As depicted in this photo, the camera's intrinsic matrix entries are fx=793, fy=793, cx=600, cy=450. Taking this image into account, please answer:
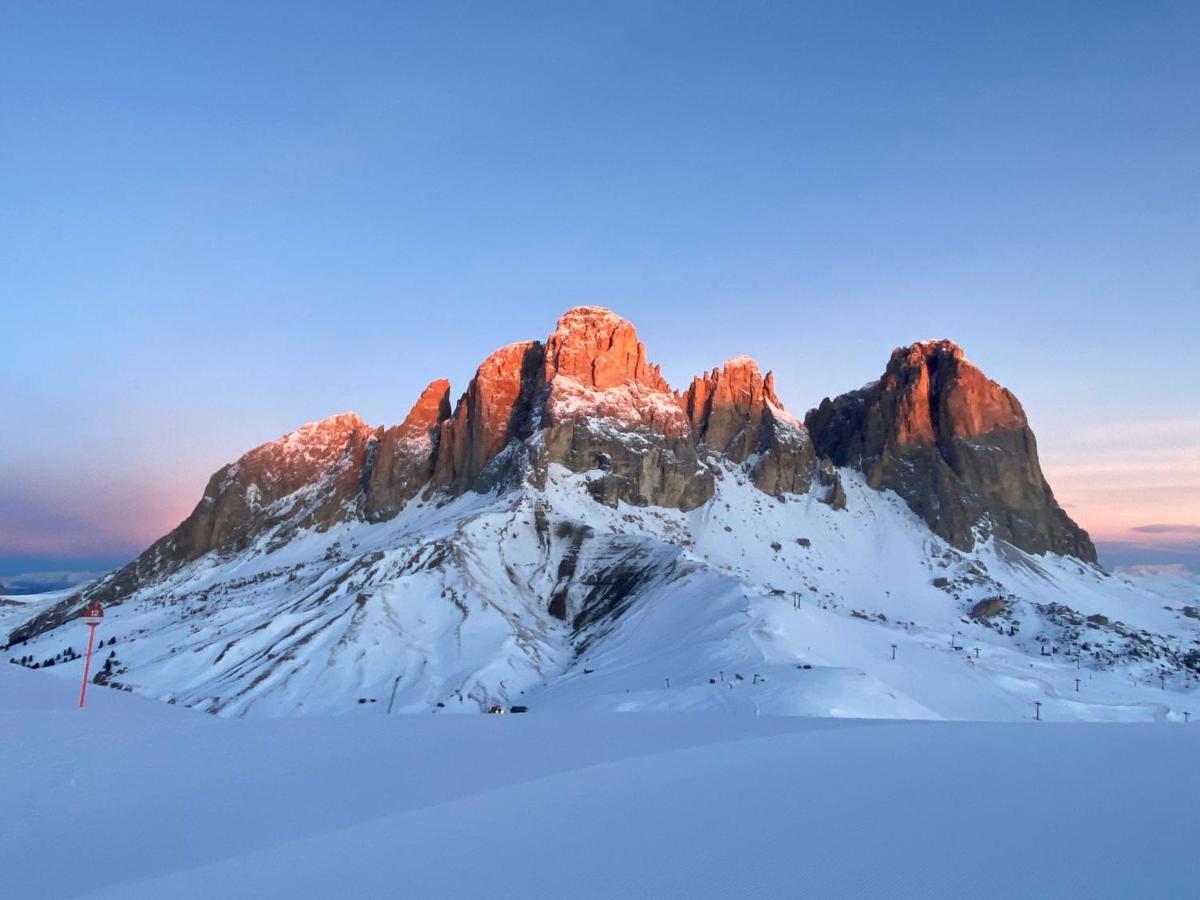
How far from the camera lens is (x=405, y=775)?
36.2 feet

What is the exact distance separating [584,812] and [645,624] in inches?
3179

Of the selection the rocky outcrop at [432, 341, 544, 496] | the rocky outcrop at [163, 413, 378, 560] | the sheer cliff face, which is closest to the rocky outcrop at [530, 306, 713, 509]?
the rocky outcrop at [432, 341, 544, 496]

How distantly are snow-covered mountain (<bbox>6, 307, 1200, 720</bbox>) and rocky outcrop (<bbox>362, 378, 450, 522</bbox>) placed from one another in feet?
2.09

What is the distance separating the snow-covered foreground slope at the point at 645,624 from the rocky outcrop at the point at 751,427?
272 inches

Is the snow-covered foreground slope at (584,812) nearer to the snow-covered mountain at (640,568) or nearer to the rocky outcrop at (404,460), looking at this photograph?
the snow-covered mountain at (640,568)

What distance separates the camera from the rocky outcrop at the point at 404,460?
16474 centimetres

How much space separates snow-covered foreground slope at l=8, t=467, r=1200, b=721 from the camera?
69.6 meters

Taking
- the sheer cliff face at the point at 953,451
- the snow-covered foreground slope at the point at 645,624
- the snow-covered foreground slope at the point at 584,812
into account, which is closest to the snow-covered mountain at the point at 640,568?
the snow-covered foreground slope at the point at 645,624

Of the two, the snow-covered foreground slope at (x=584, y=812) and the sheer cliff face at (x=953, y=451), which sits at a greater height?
the sheer cliff face at (x=953, y=451)

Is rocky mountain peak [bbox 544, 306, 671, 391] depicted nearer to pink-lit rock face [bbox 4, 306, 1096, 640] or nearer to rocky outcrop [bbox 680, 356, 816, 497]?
pink-lit rock face [bbox 4, 306, 1096, 640]

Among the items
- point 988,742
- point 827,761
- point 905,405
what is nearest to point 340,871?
point 827,761

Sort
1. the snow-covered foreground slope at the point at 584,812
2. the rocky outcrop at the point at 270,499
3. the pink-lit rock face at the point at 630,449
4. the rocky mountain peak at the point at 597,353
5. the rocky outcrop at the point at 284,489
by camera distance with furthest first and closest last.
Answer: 1. the rocky outcrop at the point at 284,489
2. the rocky outcrop at the point at 270,499
3. the rocky mountain peak at the point at 597,353
4. the pink-lit rock face at the point at 630,449
5. the snow-covered foreground slope at the point at 584,812

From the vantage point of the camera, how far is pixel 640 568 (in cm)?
10650

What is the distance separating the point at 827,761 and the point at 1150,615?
164m
